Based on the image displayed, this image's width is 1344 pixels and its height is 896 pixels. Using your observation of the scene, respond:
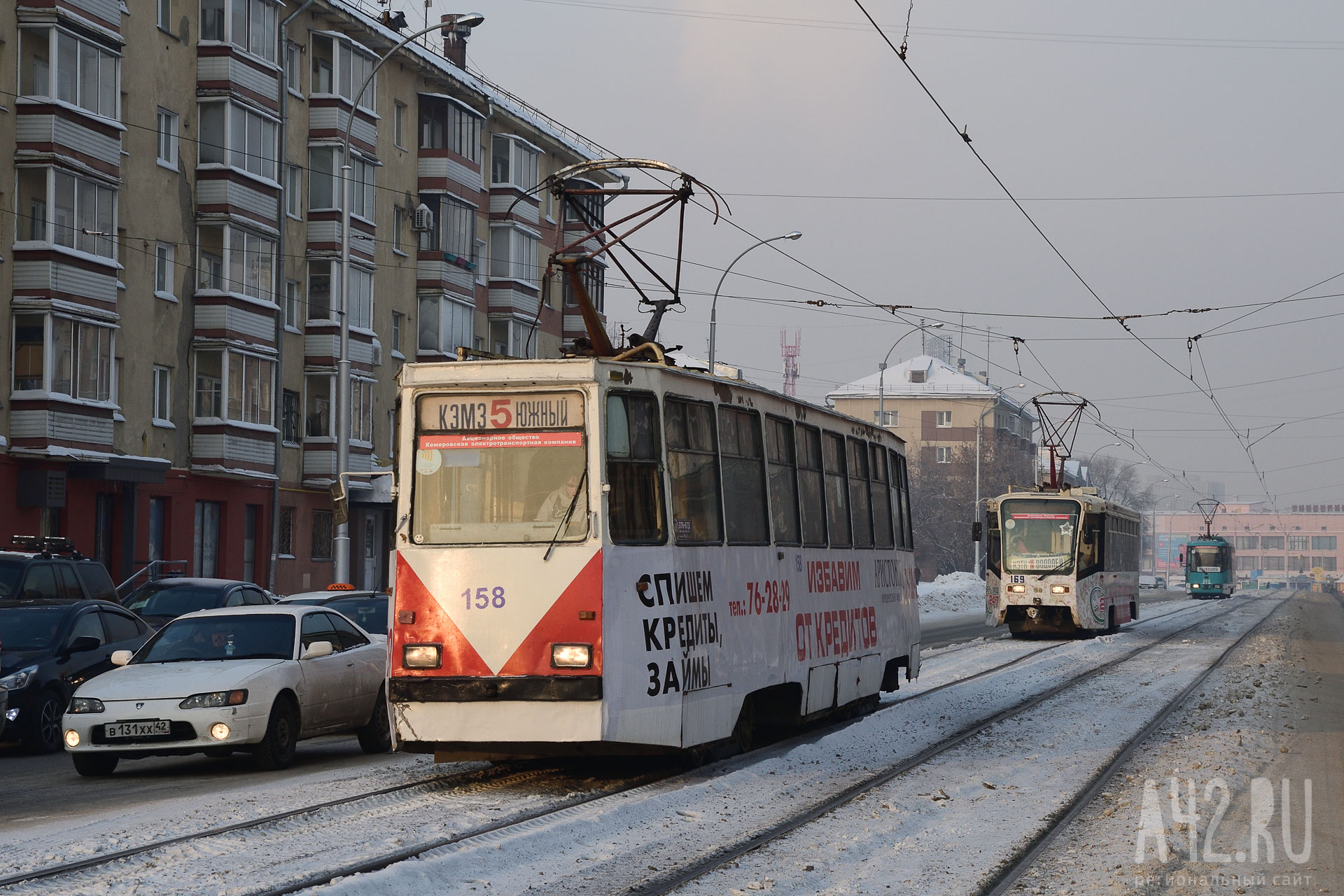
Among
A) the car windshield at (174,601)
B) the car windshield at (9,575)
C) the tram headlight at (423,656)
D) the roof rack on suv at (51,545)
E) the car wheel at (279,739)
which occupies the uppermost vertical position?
the roof rack on suv at (51,545)

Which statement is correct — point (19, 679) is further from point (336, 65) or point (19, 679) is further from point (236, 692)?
point (336, 65)

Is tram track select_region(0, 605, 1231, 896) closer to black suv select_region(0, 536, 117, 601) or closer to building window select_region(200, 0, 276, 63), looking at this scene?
black suv select_region(0, 536, 117, 601)

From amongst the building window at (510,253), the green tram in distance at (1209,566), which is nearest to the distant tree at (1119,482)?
the green tram in distance at (1209,566)

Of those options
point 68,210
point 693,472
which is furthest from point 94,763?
point 68,210

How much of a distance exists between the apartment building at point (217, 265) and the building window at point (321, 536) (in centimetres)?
10

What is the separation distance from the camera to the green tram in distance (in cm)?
7488

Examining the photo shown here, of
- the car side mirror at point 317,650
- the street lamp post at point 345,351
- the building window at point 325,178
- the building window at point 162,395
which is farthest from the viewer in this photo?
the building window at point 325,178

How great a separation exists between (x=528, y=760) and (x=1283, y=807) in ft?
18.3

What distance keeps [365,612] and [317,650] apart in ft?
16.6

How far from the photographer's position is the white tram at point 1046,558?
1271 inches

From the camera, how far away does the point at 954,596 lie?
2251 inches

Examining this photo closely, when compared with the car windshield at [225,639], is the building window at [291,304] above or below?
above

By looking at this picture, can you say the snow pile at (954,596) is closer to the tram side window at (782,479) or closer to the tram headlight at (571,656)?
the tram side window at (782,479)

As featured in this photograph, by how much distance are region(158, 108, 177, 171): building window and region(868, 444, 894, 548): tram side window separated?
24.2 metres
